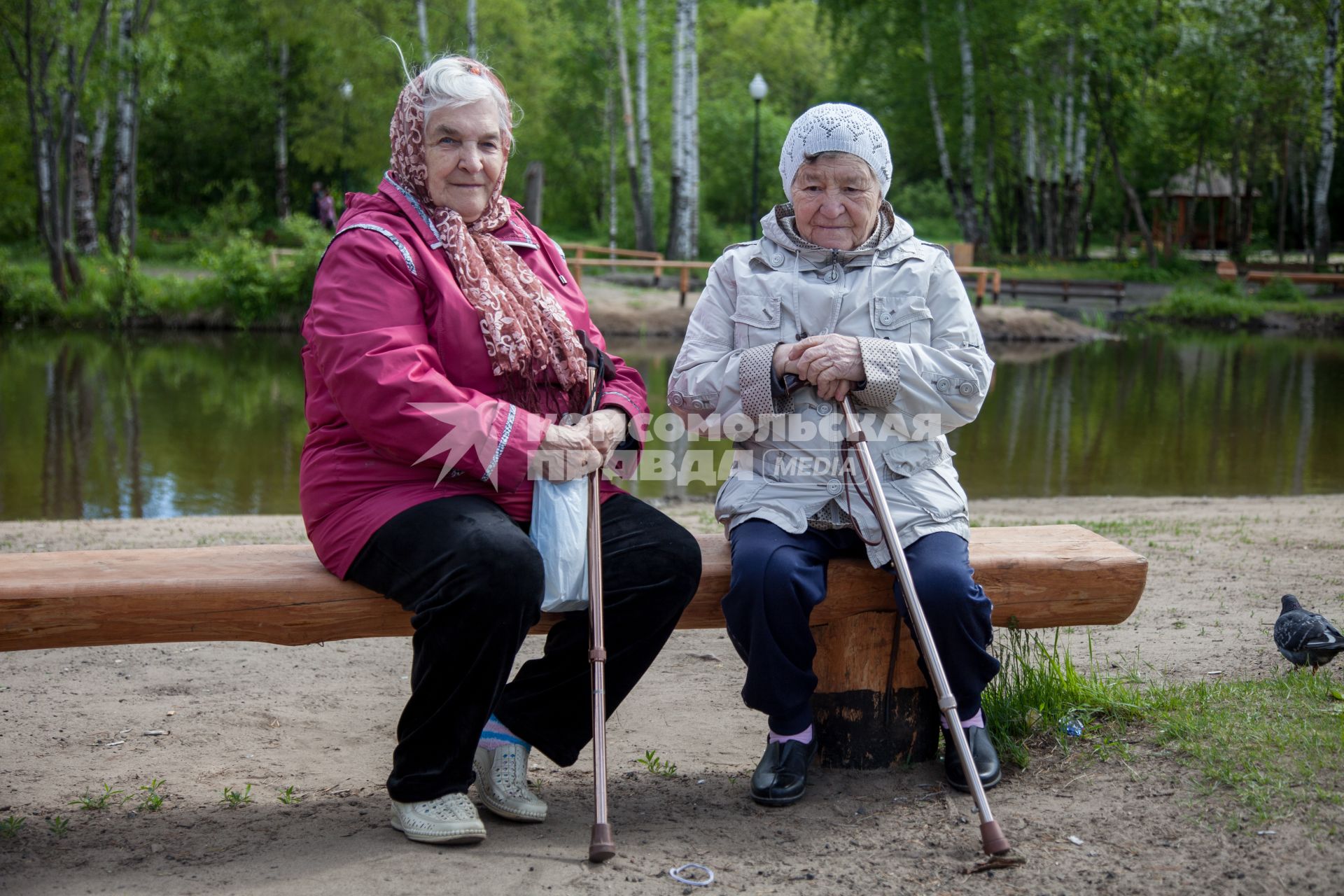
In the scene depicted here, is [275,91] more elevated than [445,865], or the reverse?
[275,91]

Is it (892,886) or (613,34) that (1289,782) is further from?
(613,34)

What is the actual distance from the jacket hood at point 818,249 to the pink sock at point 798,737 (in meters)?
1.16

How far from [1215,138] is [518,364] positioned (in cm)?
2932

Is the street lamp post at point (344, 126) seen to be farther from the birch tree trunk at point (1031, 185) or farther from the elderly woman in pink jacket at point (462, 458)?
the elderly woman in pink jacket at point (462, 458)

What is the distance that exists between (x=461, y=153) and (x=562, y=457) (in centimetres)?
78

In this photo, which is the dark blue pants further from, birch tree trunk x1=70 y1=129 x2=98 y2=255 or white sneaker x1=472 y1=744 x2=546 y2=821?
birch tree trunk x1=70 y1=129 x2=98 y2=255

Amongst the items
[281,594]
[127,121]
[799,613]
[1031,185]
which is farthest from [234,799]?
[1031,185]

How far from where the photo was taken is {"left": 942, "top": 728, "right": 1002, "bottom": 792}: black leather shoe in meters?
2.96

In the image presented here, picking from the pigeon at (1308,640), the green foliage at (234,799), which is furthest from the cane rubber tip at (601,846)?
the pigeon at (1308,640)

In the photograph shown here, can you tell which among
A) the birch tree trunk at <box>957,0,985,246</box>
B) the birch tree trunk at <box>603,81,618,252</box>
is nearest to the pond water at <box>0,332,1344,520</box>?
the birch tree trunk at <box>957,0,985,246</box>

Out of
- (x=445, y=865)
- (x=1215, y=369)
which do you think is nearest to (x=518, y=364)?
(x=445, y=865)

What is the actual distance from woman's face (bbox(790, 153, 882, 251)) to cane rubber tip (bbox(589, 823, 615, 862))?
1516 millimetres

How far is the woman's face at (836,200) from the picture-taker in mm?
3137

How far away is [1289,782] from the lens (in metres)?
2.68
